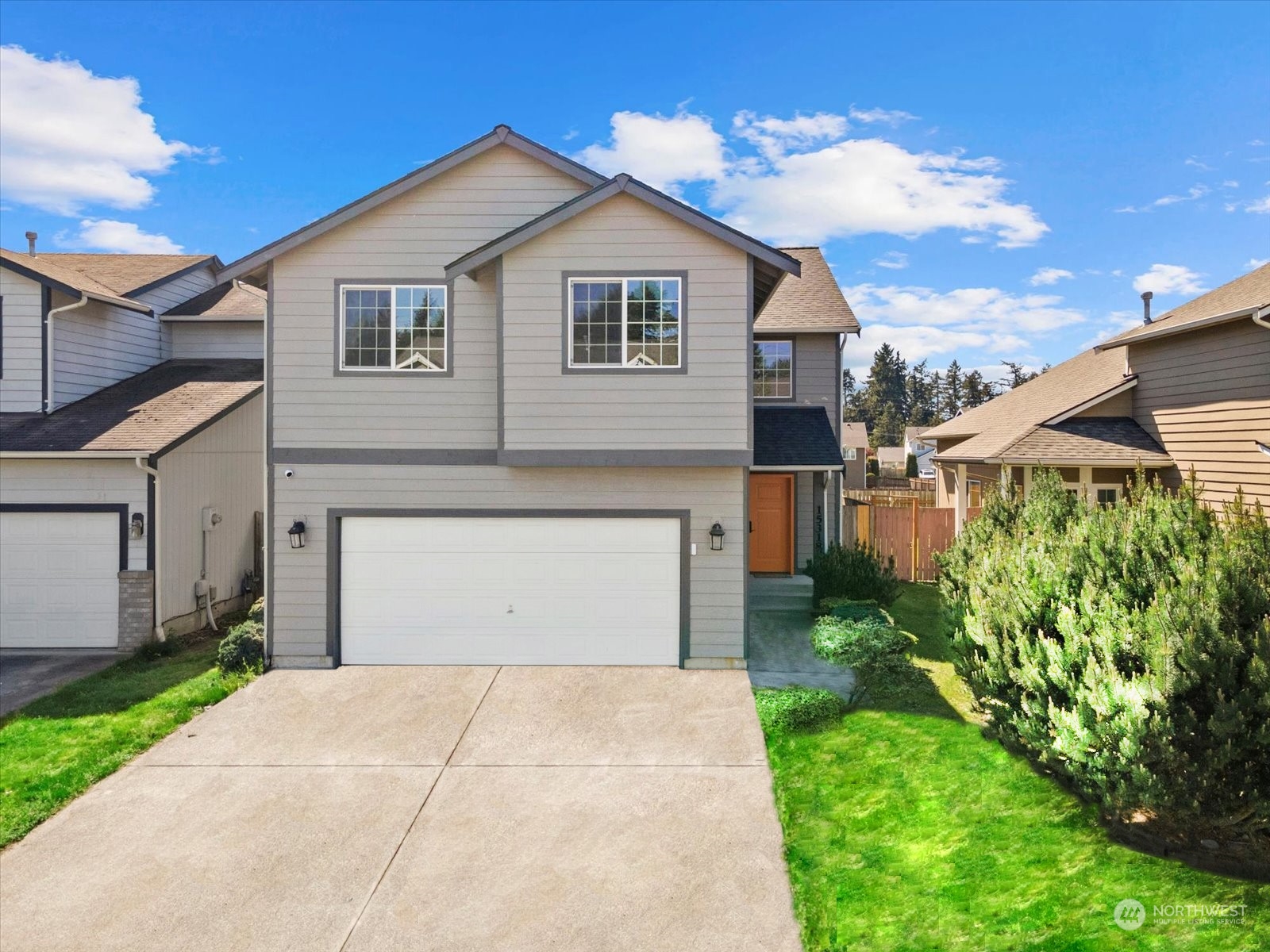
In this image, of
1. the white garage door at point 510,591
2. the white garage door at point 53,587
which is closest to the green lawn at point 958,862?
the white garage door at point 510,591

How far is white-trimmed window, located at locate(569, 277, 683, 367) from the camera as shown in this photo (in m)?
8.77

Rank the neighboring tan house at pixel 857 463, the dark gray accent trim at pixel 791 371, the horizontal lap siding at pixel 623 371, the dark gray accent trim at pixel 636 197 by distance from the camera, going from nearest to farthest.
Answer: the dark gray accent trim at pixel 636 197, the horizontal lap siding at pixel 623 371, the dark gray accent trim at pixel 791 371, the neighboring tan house at pixel 857 463

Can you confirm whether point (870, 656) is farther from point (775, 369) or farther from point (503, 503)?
point (775, 369)

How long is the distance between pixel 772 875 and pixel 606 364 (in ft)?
19.8

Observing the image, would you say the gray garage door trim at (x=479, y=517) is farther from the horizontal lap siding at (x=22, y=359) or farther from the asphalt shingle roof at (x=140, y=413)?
the horizontal lap siding at (x=22, y=359)

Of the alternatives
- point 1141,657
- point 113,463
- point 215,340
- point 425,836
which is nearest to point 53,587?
point 113,463

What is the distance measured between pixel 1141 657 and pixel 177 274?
17.2 metres

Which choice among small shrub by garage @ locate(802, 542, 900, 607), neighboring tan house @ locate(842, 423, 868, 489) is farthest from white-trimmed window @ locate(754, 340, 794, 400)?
neighboring tan house @ locate(842, 423, 868, 489)

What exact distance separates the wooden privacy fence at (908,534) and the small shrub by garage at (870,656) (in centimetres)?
727

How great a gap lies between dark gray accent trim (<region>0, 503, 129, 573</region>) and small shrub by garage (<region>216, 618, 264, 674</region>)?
8.21 feet

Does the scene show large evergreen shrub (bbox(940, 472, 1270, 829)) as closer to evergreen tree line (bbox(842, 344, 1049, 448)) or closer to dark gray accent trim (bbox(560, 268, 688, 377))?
dark gray accent trim (bbox(560, 268, 688, 377))

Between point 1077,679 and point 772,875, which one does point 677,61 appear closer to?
point 1077,679

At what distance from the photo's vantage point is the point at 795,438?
40.8 feet

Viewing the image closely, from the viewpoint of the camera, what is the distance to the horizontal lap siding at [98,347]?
1155 centimetres
